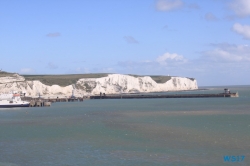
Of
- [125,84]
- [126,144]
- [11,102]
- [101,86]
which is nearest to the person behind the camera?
[126,144]

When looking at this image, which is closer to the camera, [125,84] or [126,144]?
[126,144]

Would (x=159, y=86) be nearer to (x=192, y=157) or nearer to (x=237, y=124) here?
(x=237, y=124)

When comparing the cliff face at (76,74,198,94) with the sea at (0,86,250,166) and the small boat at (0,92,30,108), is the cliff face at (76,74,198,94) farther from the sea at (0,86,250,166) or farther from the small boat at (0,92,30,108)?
the sea at (0,86,250,166)

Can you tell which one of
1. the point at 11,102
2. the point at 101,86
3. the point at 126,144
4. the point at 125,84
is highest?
the point at 125,84

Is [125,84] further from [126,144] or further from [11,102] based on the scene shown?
[126,144]

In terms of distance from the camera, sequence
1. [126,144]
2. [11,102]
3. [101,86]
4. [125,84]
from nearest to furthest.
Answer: [126,144], [11,102], [101,86], [125,84]

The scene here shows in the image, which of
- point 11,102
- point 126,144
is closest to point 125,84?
point 11,102

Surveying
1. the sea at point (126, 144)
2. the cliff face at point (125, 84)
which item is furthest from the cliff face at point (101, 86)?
the sea at point (126, 144)

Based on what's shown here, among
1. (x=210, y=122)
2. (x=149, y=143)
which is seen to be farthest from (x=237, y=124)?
(x=149, y=143)
